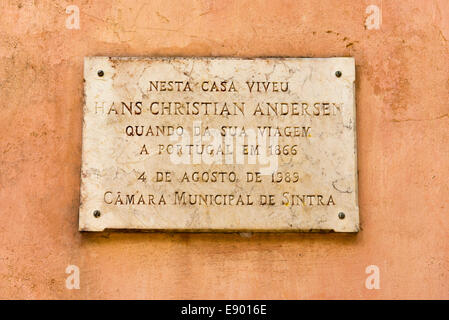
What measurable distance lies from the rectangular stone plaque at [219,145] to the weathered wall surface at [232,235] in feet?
0.28

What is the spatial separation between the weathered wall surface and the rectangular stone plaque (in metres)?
0.09

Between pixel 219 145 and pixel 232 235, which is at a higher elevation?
pixel 219 145

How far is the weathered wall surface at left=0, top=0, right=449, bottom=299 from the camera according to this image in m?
2.30

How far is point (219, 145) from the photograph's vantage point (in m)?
2.33

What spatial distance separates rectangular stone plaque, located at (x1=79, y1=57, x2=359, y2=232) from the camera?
2.29 metres

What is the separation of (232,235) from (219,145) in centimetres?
42

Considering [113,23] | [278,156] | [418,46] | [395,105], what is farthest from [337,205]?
→ [113,23]

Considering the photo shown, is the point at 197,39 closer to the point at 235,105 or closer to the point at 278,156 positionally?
the point at 235,105

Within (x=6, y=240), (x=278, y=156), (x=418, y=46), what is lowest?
(x=6, y=240)

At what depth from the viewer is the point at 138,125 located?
235 cm

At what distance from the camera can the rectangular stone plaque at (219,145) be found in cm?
229

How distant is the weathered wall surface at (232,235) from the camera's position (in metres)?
2.30

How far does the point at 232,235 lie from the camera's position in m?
2.33

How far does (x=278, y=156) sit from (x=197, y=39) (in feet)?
2.28
